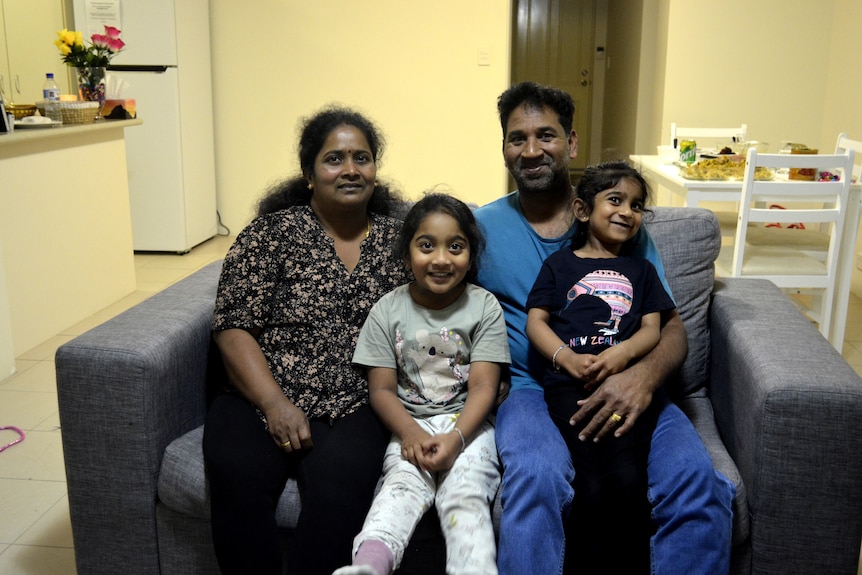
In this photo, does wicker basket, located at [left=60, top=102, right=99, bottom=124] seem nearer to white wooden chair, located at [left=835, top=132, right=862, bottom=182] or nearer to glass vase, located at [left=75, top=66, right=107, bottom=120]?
glass vase, located at [left=75, top=66, right=107, bottom=120]

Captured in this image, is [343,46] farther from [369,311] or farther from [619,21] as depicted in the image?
[369,311]

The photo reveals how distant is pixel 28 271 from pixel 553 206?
98.9 inches

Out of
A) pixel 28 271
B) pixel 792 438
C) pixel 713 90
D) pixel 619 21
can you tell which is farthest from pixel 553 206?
pixel 619 21

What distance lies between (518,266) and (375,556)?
780mm

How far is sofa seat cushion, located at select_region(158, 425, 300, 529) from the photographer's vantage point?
162cm

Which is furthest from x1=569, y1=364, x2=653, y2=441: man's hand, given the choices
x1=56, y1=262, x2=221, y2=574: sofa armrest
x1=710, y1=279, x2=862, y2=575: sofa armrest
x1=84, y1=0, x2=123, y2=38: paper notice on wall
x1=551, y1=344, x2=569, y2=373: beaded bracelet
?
x1=84, y1=0, x2=123, y2=38: paper notice on wall

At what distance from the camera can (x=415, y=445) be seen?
5.22ft

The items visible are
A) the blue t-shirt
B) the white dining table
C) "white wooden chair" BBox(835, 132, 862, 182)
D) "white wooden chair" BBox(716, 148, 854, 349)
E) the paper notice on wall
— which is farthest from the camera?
the paper notice on wall

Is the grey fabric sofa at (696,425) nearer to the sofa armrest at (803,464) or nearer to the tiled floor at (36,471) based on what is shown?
the sofa armrest at (803,464)

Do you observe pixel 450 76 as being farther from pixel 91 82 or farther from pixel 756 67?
pixel 91 82

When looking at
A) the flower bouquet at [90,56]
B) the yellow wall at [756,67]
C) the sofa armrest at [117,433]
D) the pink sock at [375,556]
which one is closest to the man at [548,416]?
the pink sock at [375,556]

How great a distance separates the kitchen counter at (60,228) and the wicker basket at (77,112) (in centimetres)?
6

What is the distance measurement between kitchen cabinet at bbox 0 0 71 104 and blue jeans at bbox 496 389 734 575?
15.3 ft

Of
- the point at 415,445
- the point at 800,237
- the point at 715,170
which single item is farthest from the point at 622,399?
the point at 800,237
